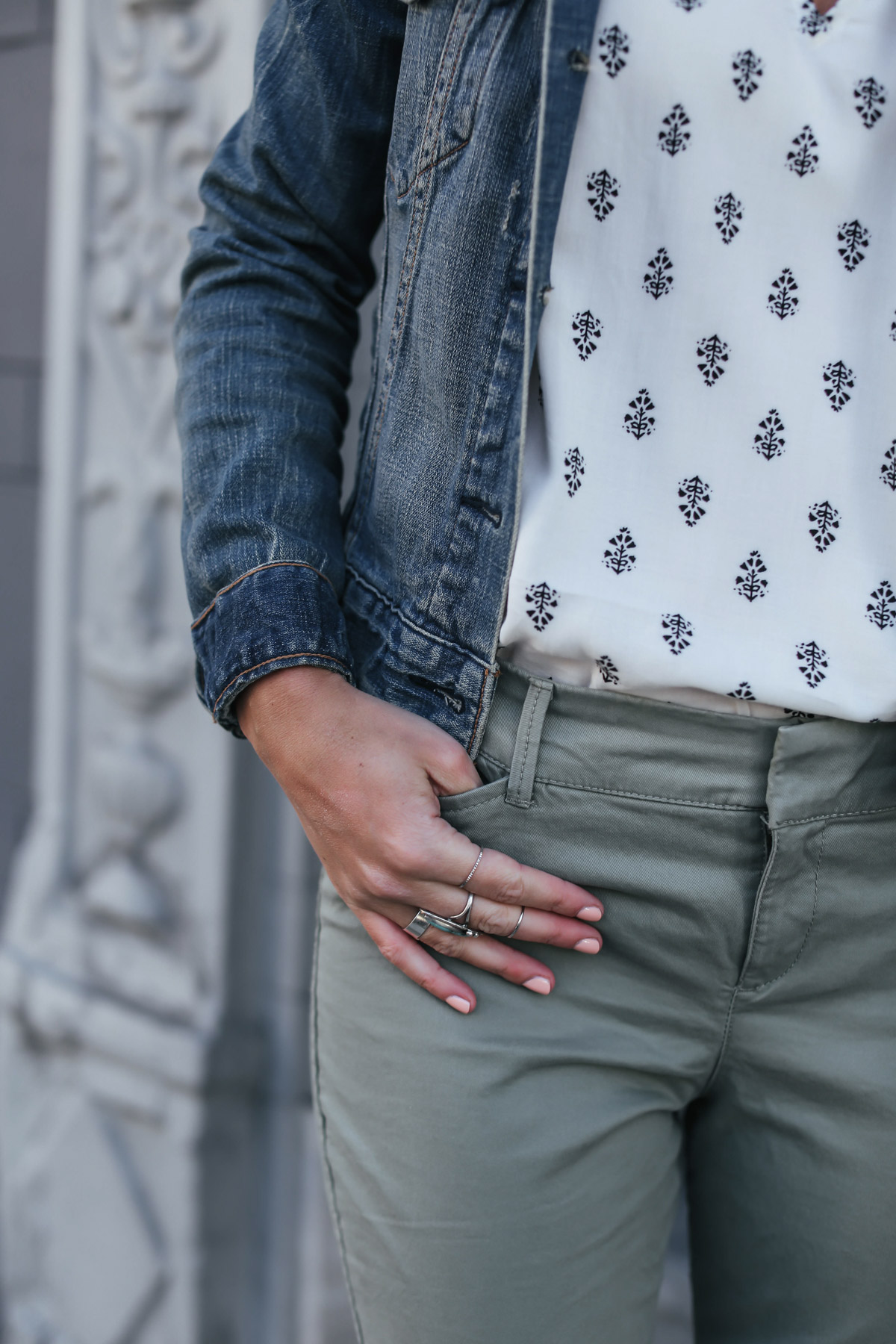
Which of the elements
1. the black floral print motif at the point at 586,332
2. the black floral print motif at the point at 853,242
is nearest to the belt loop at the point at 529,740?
the black floral print motif at the point at 586,332

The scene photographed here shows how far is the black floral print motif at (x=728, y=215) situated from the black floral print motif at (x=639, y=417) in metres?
0.11

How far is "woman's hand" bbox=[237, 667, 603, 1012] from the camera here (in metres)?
0.75

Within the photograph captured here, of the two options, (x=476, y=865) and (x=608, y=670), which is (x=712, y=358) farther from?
(x=476, y=865)

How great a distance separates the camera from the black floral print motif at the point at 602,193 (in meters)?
0.72

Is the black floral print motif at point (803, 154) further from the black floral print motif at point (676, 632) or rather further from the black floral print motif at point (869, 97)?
the black floral print motif at point (676, 632)

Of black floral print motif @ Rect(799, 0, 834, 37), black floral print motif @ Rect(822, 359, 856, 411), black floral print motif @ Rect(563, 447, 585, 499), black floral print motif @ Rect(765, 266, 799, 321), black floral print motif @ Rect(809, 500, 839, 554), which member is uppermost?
black floral print motif @ Rect(799, 0, 834, 37)

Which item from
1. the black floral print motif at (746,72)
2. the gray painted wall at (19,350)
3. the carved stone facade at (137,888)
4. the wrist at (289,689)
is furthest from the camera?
the gray painted wall at (19,350)

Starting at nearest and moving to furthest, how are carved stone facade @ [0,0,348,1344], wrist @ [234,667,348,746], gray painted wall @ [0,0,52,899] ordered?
wrist @ [234,667,348,746], carved stone facade @ [0,0,348,1344], gray painted wall @ [0,0,52,899]

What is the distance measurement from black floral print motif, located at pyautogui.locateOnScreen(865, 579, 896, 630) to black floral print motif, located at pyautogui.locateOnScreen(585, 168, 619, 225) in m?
0.31

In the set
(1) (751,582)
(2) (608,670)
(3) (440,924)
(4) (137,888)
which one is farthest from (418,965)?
(4) (137,888)

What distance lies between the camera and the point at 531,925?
2.50ft

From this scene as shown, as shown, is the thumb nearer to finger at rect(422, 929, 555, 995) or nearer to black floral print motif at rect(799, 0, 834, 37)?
finger at rect(422, 929, 555, 995)

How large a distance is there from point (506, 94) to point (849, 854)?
0.56 metres

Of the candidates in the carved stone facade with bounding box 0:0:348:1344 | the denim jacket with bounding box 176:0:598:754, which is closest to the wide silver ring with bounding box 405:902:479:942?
Answer: the denim jacket with bounding box 176:0:598:754
